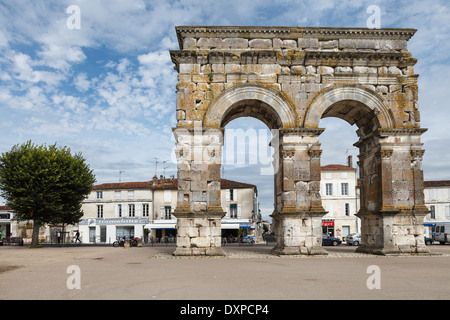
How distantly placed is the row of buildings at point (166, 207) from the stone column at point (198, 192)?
24831 millimetres

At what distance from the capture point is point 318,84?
17984mm

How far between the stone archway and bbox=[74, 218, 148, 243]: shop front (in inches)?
1120

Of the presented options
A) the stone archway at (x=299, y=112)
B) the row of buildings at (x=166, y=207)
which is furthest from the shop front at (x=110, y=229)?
the stone archway at (x=299, y=112)

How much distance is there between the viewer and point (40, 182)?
2864 centimetres

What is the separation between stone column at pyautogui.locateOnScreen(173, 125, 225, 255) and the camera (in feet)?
54.9

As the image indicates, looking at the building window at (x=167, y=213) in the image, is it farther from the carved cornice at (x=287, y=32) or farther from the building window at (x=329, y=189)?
the carved cornice at (x=287, y=32)

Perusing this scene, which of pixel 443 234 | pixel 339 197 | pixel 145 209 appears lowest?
pixel 443 234

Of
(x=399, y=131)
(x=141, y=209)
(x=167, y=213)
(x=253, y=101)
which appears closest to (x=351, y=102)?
(x=399, y=131)

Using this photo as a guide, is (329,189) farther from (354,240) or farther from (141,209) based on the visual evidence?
(141,209)

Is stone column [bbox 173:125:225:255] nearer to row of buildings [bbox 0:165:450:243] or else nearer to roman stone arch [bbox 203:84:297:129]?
roman stone arch [bbox 203:84:297:129]

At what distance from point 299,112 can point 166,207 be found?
28769 mm

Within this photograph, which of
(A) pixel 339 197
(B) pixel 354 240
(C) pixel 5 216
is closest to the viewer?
(B) pixel 354 240

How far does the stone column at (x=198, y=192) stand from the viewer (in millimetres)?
16734
